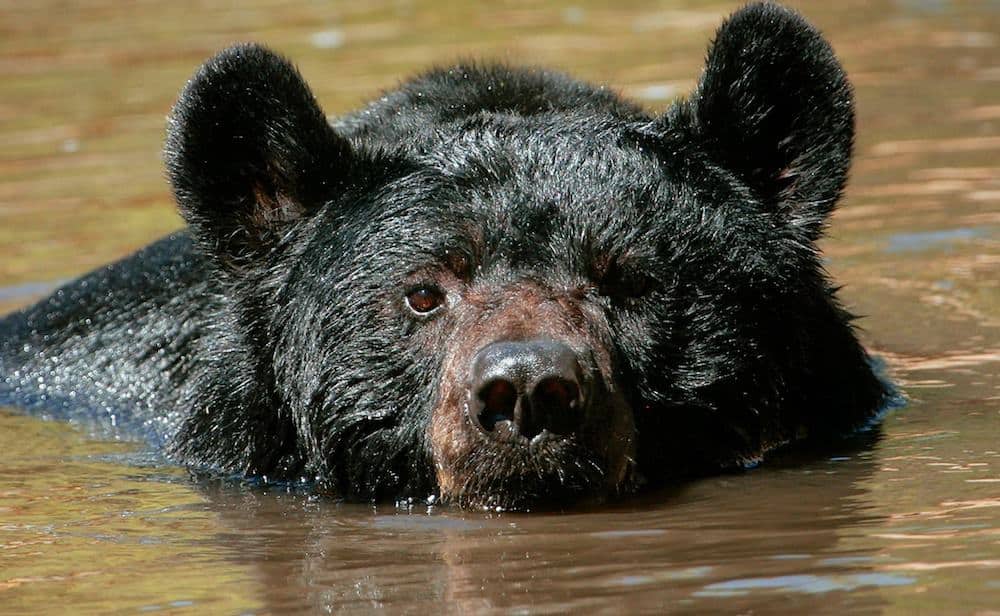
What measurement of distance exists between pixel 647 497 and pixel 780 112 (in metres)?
1.58

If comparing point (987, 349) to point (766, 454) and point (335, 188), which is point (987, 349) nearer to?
point (766, 454)

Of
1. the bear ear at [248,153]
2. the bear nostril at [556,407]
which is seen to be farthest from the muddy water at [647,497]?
the bear ear at [248,153]

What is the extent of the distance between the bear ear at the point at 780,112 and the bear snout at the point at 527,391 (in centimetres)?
147

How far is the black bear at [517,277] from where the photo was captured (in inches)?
231

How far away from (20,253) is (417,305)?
6222mm

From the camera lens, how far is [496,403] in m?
5.49

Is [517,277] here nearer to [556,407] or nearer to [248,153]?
[556,407]

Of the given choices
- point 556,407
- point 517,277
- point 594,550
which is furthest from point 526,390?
point 517,277

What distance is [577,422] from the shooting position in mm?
5555

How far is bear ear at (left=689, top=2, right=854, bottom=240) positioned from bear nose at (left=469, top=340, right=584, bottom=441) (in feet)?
4.90

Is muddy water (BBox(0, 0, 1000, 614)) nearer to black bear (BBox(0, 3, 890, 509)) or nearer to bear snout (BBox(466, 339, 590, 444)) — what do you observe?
black bear (BBox(0, 3, 890, 509))

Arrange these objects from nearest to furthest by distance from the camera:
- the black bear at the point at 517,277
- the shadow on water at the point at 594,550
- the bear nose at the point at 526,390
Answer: the shadow on water at the point at 594,550 → the bear nose at the point at 526,390 → the black bear at the point at 517,277

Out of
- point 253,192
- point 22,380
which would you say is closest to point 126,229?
point 22,380

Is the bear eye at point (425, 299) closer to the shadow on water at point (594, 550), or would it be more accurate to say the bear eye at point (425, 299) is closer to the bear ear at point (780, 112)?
the shadow on water at point (594, 550)
